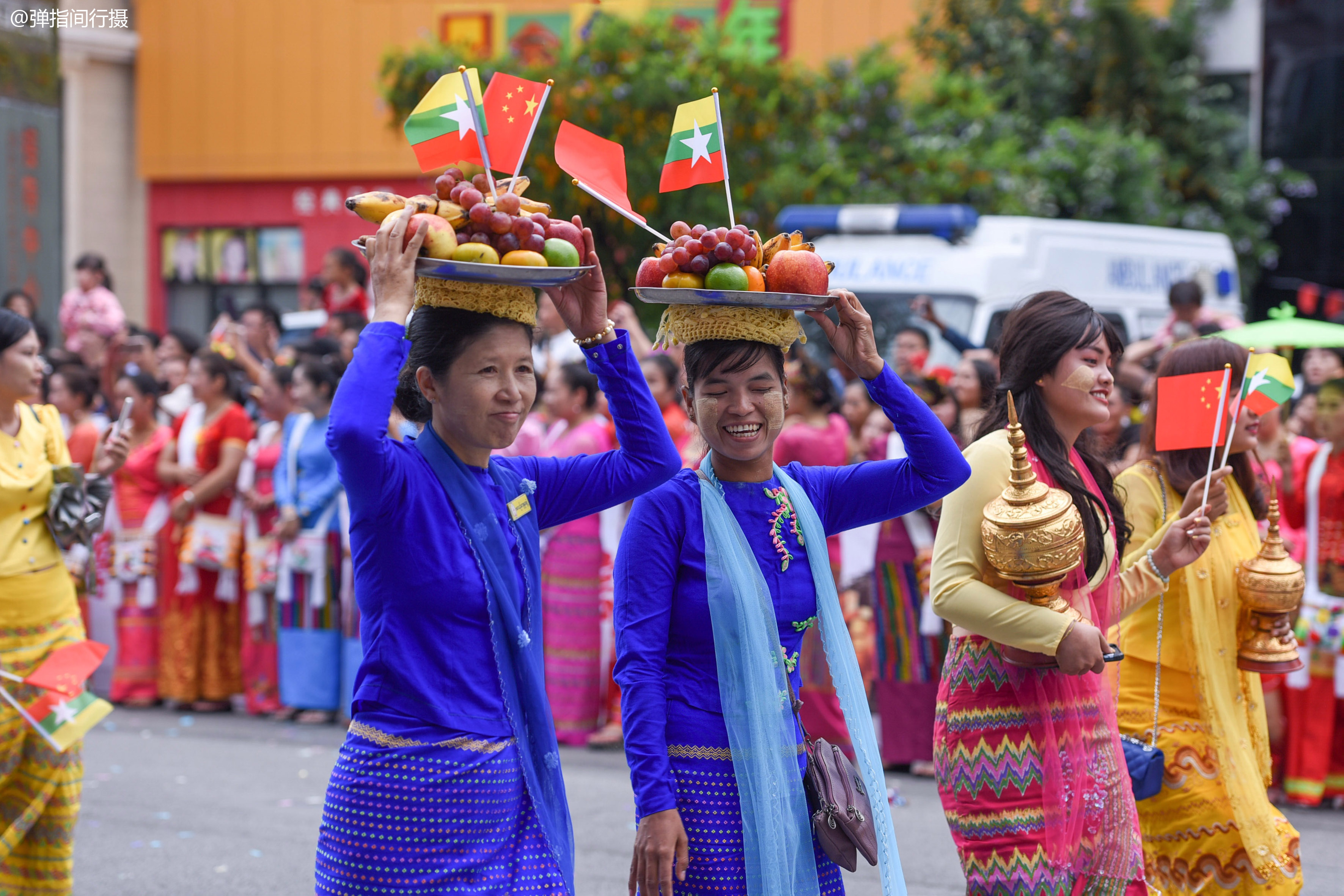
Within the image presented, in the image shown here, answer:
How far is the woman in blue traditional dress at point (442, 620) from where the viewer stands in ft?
8.54

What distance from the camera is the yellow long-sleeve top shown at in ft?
10.3

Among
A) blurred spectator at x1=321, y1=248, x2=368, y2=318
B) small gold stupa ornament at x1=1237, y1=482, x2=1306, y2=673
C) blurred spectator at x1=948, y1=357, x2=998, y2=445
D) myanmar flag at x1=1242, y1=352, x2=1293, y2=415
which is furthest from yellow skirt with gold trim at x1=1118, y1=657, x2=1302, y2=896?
blurred spectator at x1=321, y1=248, x2=368, y2=318

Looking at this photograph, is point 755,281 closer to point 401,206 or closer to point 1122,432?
point 401,206

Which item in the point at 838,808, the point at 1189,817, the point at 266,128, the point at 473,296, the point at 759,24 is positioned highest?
the point at 759,24

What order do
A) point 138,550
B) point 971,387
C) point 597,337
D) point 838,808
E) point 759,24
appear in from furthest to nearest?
point 759,24
point 138,550
point 971,387
point 597,337
point 838,808

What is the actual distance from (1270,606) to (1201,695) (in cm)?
31

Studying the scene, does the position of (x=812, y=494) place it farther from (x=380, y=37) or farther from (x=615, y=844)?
(x=380, y=37)

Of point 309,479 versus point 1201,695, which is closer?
point 1201,695

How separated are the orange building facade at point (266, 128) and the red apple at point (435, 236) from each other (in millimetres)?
18364

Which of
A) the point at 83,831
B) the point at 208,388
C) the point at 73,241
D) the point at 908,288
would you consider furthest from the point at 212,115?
the point at 83,831

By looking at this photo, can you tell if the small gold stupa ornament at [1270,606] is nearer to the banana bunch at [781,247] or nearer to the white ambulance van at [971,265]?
the banana bunch at [781,247]

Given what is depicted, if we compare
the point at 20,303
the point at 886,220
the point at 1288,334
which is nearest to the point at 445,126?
the point at 1288,334

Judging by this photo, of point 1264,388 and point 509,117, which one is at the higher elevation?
point 509,117

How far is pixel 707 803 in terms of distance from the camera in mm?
2930
